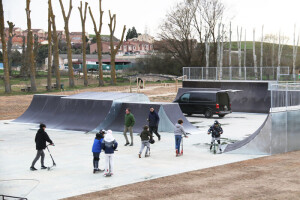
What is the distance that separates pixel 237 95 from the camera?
36.9 meters

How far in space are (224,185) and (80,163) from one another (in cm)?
559

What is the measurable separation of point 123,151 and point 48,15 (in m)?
46.3

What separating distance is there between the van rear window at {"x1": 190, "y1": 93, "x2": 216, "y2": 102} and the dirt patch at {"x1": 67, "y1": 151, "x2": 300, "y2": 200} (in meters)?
15.2

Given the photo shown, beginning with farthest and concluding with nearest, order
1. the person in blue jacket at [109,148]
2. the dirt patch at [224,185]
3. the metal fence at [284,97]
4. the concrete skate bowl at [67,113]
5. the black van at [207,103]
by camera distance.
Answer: the black van at [207,103], the concrete skate bowl at [67,113], the metal fence at [284,97], the person in blue jacket at [109,148], the dirt patch at [224,185]

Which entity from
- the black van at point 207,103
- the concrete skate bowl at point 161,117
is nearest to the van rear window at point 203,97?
the black van at point 207,103

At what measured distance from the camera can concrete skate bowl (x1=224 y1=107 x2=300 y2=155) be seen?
729 inches

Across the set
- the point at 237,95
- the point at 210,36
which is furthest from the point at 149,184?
the point at 210,36

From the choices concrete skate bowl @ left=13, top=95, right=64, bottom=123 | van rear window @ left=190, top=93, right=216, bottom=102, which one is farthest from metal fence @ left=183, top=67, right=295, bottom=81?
concrete skate bowl @ left=13, top=95, right=64, bottom=123

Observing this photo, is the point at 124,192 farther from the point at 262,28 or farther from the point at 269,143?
the point at 262,28

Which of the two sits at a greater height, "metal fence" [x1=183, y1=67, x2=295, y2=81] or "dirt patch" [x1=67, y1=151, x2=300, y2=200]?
"metal fence" [x1=183, y1=67, x2=295, y2=81]

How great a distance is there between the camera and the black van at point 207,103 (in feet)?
102

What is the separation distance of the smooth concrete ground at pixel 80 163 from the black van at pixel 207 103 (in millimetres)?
5883

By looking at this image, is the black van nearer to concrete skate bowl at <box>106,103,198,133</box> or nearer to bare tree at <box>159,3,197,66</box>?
concrete skate bowl at <box>106,103,198,133</box>

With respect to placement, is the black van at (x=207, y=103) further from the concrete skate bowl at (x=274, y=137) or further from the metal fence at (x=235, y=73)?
the concrete skate bowl at (x=274, y=137)
